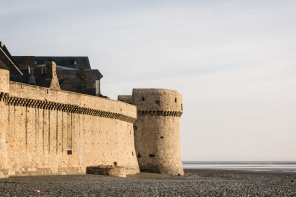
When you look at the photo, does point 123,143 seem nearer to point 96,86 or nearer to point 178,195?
point 96,86

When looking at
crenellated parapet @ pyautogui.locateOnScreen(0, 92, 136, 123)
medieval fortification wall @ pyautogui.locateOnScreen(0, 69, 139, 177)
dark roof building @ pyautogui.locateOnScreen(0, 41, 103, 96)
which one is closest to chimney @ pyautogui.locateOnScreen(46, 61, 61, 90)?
dark roof building @ pyautogui.locateOnScreen(0, 41, 103, 96)

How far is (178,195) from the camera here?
28.5 metres

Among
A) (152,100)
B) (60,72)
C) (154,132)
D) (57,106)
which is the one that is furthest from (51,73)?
(60,72)

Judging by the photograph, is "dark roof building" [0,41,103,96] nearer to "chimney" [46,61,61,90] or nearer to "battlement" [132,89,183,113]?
"chimney" [46,61,61,90]

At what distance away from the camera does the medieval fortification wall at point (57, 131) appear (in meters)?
37.2

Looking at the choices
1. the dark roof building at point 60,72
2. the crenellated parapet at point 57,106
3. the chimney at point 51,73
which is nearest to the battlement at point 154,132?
the crenellated parapet at point 57,106

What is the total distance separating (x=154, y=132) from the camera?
5562cm

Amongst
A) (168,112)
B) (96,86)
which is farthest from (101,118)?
(96,86)

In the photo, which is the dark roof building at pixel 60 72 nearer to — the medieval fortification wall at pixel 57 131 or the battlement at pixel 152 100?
the battlement at pixel 152 100

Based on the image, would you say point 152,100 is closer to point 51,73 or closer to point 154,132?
point 154,132

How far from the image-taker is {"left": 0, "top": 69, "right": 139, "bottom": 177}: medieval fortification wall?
37.2 m

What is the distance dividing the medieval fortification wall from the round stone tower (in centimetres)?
231

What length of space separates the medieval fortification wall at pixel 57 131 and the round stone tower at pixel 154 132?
2310 mm

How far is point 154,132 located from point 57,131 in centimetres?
1519
